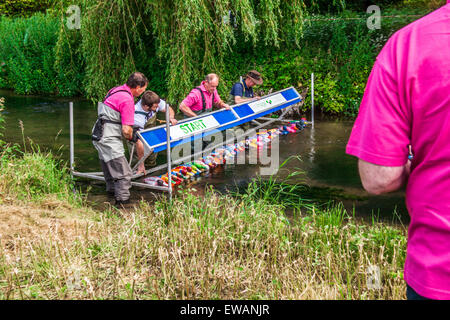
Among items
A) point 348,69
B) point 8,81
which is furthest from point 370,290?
point 8,81

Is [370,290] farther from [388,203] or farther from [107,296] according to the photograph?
[388,203]

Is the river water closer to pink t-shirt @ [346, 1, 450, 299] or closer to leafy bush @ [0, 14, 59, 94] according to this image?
pink t-shirt @ [346, 1, 450, 299]

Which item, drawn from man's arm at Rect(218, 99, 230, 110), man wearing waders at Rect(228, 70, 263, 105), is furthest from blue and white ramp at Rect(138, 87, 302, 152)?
man wearing waders at Rect(228, 70, 263, 105)

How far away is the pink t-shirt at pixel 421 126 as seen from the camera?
5.37 ft

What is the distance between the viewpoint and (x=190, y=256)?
4453mm

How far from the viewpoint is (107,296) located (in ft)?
12.1

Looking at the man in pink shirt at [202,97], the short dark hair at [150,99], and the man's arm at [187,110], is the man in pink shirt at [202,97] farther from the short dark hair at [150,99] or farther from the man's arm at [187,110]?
the short dark hair at [150,99]

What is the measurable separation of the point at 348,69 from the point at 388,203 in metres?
8.22

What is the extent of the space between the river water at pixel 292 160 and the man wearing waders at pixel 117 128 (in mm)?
341

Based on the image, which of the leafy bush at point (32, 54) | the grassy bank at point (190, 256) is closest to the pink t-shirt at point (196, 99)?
the grassy bank at point (190, 256)

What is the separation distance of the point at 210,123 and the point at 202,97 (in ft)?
2.96

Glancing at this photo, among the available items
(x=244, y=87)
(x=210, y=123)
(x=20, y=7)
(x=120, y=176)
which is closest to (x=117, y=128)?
(x=120, y=176)

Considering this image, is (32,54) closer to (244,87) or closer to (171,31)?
(171,31)

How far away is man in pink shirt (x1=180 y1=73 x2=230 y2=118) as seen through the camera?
30.7 ft
